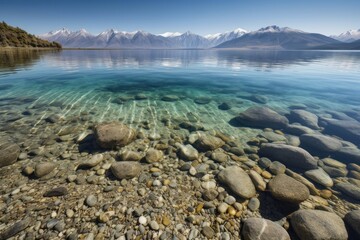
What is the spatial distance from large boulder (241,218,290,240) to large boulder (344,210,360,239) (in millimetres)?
1697

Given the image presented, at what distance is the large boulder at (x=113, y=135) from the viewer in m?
7.12

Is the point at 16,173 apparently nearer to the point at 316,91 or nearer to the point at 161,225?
the point at 161,225

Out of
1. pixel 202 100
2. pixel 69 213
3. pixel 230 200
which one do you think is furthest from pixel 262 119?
pixel 69 213

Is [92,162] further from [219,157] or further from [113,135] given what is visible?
Result: [219,157]

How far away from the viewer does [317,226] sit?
152 inches

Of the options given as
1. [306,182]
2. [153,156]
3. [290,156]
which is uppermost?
[290,156]

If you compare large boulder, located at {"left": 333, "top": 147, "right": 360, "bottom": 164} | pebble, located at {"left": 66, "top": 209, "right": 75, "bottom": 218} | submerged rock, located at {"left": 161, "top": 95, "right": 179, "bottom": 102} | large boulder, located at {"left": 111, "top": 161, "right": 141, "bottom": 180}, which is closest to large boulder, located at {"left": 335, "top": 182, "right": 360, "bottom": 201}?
large boulder, located at {"left": 333, "top": 147, "right": 360, "bottom": 164}

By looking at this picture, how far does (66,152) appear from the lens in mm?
6930

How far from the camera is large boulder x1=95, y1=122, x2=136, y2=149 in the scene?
712cm

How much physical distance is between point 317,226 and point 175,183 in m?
3.65

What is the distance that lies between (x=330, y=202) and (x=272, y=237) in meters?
2.74

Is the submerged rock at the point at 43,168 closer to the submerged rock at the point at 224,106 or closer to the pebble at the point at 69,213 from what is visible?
the pebble at the point at 69,213

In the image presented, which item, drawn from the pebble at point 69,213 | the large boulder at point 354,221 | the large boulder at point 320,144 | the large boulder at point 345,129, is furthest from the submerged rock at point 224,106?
the pebble at point 69,213

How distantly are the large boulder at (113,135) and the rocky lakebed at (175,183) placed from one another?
0.04 m
